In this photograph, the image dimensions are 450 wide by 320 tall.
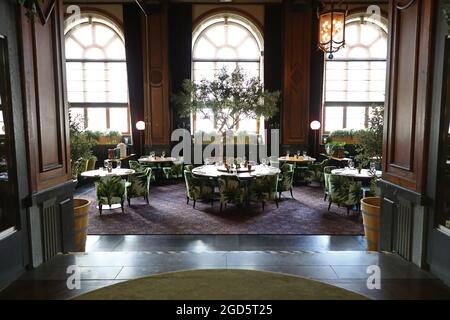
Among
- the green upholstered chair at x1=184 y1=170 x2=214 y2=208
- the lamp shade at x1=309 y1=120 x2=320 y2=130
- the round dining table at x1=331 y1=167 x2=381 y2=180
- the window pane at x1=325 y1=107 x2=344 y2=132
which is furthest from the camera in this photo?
the window pane at x1=325 y1=107 x2=344 y2=132

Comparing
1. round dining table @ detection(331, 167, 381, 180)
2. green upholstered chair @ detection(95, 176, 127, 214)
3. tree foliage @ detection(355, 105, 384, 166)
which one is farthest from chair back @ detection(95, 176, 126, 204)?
tree foliage @ detection(355, 105, 384, 166)

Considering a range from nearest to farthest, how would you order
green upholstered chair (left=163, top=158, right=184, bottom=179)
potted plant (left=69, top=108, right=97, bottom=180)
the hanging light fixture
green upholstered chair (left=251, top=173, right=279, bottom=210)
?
the hanging light fixture
potted plant (left=69, top=108, right=97, bottom=180)
green upholstered chair (left=251, top=173, right=279, bottom=210)
green upholstered chair (left=163, top=158, right=184, bottom=179)

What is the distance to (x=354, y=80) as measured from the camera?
11.2 metres

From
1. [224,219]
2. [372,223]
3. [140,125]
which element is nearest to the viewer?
[372,223]

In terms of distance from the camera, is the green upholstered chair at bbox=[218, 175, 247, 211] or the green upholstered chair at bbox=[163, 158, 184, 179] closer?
the green upholstered chair at bbox=[218, 175, 247, 211]

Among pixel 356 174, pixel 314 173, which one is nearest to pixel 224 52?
pixel 314 173

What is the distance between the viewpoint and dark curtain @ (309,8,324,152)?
10.1m

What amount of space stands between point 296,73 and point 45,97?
802cm

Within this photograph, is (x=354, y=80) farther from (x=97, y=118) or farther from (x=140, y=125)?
(x=97, y=118)

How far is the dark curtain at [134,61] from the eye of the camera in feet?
33.1

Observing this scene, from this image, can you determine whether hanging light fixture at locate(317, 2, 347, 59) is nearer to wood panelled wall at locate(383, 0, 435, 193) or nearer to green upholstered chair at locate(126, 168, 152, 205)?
wood panelled wall at locate(383, 0, 435, 193)

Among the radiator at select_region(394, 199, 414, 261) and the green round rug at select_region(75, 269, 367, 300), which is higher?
the green round rug at select_region(75, 269, 367, 300)
